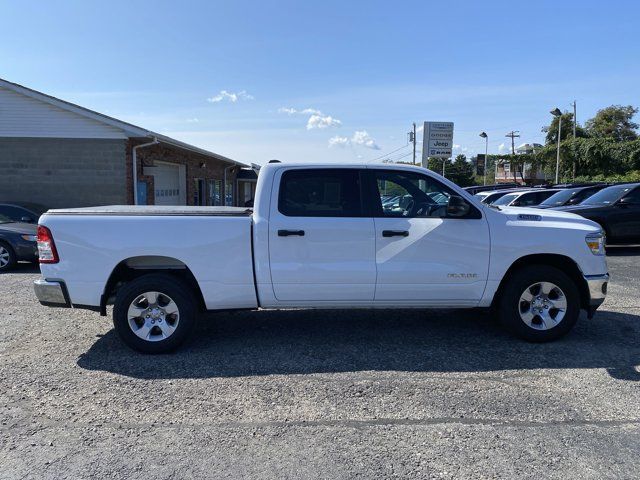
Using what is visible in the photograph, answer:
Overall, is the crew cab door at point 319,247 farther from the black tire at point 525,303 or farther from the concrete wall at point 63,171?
the concrete wall at point 63,171

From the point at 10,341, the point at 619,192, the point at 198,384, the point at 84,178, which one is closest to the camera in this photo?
the point at 198,384

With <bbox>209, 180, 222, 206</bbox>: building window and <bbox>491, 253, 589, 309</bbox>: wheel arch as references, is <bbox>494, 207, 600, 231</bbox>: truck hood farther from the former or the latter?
<bbox>209, 180, 222, 206</bbox>: building window

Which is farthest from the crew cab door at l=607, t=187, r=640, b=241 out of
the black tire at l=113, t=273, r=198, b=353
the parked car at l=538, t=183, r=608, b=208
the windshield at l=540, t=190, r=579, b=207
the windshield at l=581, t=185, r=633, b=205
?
the black tire at l=113, t=273, r=198, b=353

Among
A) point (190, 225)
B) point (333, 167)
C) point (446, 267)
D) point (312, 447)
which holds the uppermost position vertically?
point (333, 167)

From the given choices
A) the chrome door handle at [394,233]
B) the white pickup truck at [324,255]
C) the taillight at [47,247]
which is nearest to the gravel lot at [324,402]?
the white pickup truck at [324,255]

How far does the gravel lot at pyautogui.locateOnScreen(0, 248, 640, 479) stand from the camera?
3088 mm

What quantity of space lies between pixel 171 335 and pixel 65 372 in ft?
3.20

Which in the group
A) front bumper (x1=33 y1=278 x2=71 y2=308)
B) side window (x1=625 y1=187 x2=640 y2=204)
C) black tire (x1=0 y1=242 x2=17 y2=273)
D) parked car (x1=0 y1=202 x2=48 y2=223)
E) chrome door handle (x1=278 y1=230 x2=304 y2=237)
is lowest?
black tire (x1=0 y1=242 x2=17 y2=273)

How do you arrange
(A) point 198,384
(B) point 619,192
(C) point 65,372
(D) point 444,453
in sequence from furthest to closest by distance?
(B) point 619,192, (C) point 65,372, (A) point 198,384, (D) point 444,453

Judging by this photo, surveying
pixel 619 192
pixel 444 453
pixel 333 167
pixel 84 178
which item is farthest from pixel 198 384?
pixel 84 178

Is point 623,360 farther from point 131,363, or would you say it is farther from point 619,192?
point 619,192

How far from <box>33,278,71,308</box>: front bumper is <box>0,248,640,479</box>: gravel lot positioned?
58cm

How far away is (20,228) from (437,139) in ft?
43.3

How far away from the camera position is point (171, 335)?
4875mm
